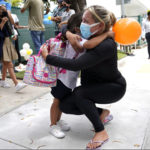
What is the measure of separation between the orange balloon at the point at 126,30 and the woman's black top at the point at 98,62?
0.12m

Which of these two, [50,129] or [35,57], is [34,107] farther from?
[35,57]

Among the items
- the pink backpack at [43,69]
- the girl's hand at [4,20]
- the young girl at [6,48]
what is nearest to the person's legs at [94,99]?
the pink backpack at [43,69]

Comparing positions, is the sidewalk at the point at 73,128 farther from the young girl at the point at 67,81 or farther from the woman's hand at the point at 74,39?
the woman's hand at the point at 74,39

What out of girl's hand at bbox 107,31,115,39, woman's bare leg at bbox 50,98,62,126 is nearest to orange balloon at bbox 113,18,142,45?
girl's hand at bbox 107,31,115,39

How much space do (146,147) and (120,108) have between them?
1.01 m

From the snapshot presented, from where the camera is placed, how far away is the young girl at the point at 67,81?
1952mm

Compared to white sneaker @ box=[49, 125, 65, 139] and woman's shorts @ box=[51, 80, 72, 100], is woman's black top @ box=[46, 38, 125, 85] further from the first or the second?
white sneaker @ box=[49, 125, 65, 139]

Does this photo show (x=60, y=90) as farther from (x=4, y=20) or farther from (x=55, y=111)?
(x=4, y=20)

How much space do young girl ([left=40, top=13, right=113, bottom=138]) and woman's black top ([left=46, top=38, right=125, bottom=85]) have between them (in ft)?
0.23

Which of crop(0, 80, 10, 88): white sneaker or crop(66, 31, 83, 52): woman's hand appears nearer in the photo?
crop(66, 31, 83, 52): woman's hand

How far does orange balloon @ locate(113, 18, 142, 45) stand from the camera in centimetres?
198

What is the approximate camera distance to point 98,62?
1930mm

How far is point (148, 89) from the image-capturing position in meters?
3.91

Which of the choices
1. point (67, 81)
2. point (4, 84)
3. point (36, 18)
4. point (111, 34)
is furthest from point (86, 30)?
point (36, 18)
